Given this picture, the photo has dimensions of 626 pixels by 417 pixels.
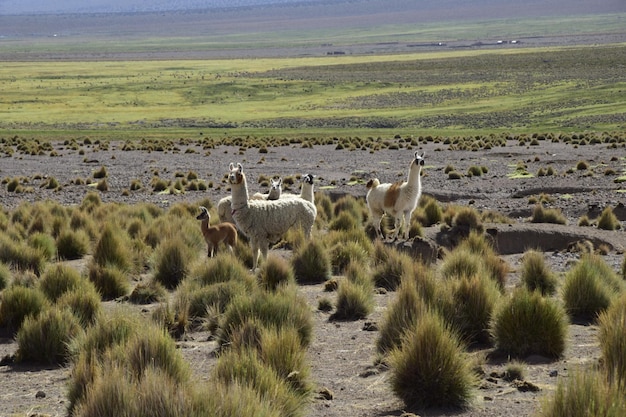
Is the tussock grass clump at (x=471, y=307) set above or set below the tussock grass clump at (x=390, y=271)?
above

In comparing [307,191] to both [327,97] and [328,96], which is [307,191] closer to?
[327,97]

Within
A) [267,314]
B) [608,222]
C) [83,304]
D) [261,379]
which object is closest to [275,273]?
[83,304]

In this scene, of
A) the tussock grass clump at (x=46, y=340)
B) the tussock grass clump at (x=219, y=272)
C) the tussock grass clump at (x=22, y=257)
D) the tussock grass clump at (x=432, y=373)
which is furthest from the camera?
the tussock grass clump at (x=22, y=257)

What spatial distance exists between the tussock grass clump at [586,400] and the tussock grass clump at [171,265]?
7499 mm

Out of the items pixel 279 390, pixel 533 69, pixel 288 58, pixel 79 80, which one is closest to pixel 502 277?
pixel 279 390

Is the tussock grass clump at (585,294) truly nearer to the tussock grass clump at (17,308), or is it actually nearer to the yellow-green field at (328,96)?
the tussock grass clump at (17,308)

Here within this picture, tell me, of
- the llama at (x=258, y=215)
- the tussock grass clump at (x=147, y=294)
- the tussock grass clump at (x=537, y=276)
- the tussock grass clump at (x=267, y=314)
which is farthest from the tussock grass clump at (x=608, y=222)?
the tussock grass clump at (x=267, y=314)

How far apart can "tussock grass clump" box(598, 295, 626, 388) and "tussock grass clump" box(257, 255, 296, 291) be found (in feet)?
14.9

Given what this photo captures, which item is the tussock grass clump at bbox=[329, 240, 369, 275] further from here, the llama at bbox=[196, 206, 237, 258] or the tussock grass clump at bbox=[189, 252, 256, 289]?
the tussock grass clump at bbox=[189, 252, 256, 289]

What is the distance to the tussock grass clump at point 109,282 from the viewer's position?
11039mm

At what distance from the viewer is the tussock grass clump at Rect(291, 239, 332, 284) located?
12.3 meters

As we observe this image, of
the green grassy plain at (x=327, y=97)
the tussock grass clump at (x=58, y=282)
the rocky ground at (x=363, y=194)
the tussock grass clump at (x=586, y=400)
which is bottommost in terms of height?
the green grassy plain at (x=327, y=97)

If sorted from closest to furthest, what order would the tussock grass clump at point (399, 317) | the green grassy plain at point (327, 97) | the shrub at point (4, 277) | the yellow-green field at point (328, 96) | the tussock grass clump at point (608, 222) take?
the tussock grass clump at point (399, 317) → the shrub at point (4, 277) → the tussock grass clump at point (608, 222) → the green grassy plain at point (327, 97) → the yellow-green field at point (328, 96)

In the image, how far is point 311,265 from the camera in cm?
1229
